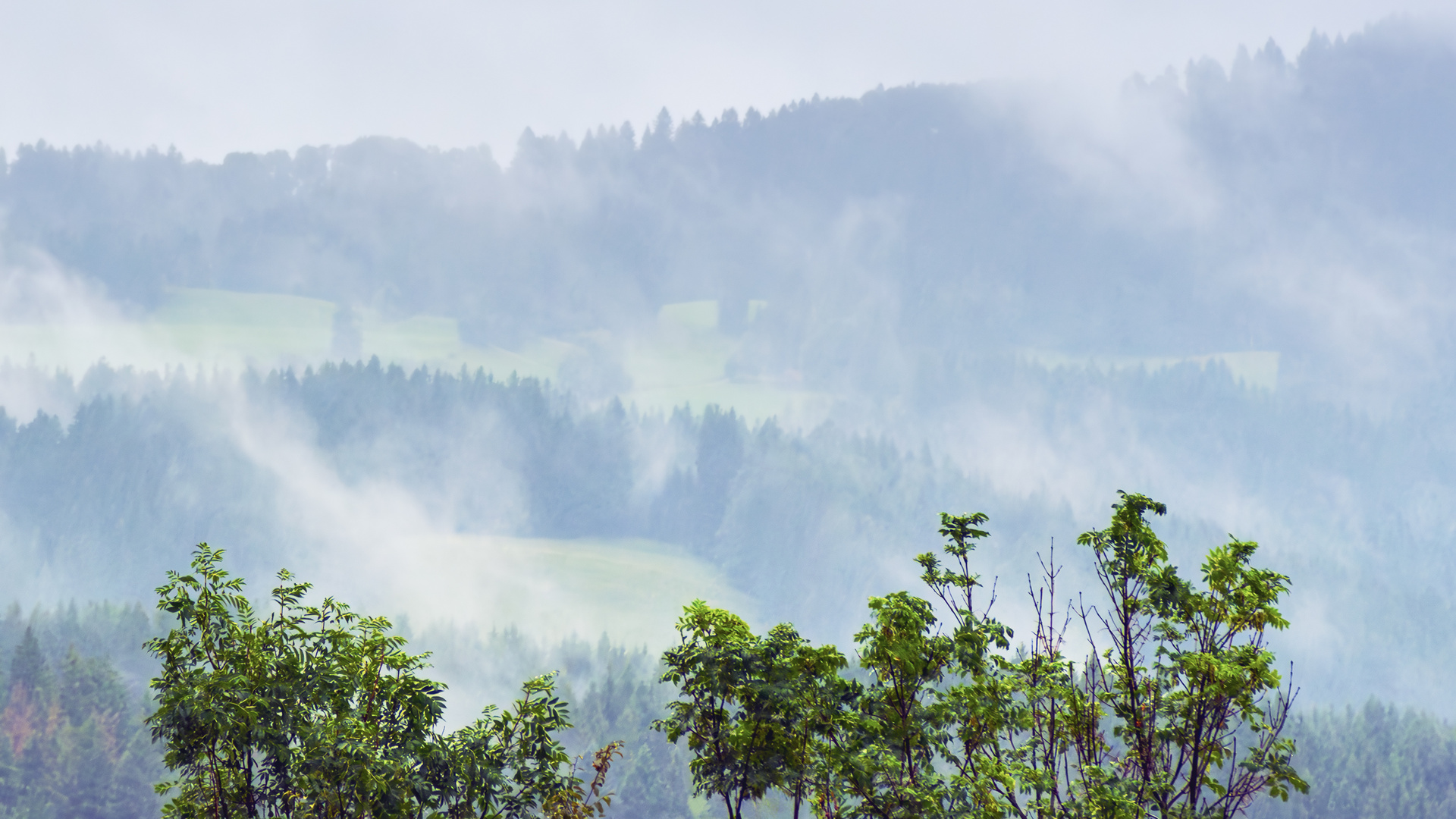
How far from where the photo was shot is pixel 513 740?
20203 millimetres

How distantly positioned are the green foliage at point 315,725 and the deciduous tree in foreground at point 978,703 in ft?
10.0

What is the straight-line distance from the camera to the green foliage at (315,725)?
16.1 metres

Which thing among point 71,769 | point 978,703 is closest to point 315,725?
point 978,703

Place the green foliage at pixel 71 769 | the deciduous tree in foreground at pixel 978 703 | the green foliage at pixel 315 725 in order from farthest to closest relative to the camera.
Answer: the green foliage at pixel 71 769
the deciduous tree in foreground at pixel 978 703
the green foliage at pixel 315 725

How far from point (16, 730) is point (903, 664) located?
233677 mm

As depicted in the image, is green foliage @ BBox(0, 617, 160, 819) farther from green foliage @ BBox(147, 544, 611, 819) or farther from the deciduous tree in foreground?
the deciduous tree in foreground

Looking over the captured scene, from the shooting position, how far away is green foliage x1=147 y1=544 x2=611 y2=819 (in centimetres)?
1608

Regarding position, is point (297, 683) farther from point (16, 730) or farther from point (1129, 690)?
point (16, 730)

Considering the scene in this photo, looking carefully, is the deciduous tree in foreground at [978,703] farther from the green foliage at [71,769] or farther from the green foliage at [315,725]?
the green foliage at [71,769]

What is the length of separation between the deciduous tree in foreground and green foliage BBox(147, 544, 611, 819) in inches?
121

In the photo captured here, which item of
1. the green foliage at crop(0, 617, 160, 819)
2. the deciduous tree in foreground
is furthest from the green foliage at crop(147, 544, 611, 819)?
the green foliage at crop(0, 617, 160, 819)

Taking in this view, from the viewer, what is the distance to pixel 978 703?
17750 millimetres

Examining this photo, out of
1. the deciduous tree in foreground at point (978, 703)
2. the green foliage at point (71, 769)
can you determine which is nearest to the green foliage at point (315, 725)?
the deciduous tree in foreground at point (978, 703)

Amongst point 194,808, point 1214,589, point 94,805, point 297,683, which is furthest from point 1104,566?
point 94,805
